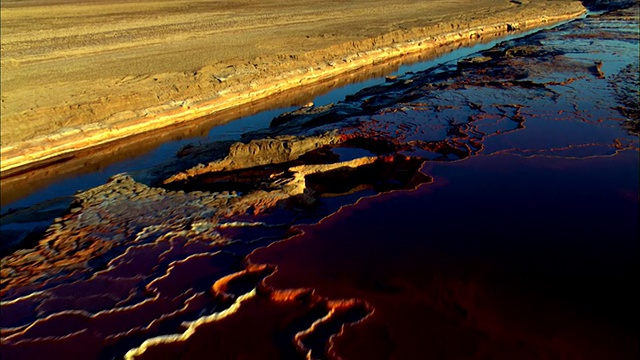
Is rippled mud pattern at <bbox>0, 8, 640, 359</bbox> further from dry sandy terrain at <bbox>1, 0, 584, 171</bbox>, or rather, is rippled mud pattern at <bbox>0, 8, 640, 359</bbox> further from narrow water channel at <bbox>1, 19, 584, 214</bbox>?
dry sandy terrain at <bbox>1, 0, 584, 171</bbox>

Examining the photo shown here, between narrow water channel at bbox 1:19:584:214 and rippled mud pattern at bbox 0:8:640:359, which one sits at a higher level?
narrow water channel at bbox 1:19:584:214

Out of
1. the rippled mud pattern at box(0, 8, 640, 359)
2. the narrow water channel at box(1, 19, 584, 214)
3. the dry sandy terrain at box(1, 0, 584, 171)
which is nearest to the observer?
the rippled mud pattern at box(0, 8, 640, 359)

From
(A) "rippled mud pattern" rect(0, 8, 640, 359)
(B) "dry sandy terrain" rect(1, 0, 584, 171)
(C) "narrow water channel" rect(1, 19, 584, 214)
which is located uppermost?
(B) "dry sandy terrain" rect(1, 0, 584, 171)

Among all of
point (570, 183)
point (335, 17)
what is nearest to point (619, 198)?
point (570, 183)

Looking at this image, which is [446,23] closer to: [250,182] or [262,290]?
[250,182]

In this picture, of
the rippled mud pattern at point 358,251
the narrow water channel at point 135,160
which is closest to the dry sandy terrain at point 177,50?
the narrow water channel at point 135,160

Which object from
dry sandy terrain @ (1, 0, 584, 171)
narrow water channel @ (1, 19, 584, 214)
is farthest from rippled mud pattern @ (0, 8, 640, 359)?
dry sandy terrain @ (1, 0, 584, 171)
